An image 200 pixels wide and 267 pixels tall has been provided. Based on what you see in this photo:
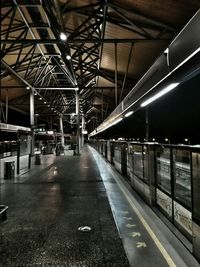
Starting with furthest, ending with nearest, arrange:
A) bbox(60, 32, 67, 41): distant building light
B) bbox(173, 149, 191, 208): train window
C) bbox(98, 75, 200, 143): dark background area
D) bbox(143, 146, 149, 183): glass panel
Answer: bbox(60, 32, 67, 41): distant building light
bbox(98, 75, 200, 143): dark background area
bbox(143, 146, 149, 183): glass panel
bbox(173, 149, 191, 208): train window

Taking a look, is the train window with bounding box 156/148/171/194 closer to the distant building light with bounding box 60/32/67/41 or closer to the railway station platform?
the railway station platform

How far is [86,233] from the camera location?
479 centimetres

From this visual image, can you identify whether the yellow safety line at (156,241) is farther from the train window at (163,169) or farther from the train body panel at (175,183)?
the train window at (163,169)

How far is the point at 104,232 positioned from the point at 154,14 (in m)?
9.02

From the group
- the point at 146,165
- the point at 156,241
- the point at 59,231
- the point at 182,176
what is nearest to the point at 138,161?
the point at 146,165

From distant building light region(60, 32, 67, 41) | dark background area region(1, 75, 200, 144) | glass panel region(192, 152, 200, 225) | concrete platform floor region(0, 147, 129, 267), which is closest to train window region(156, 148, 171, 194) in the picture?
concrete platform floor region(0, 147, 129, 267)

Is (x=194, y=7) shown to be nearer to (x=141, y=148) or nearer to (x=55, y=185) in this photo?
(x=141, y=148)

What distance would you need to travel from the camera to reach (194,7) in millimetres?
9047

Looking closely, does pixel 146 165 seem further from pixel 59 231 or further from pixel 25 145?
pixel 25 145

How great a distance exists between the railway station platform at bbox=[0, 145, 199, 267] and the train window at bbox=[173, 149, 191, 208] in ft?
2.20

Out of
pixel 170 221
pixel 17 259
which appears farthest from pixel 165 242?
pixel 17 259

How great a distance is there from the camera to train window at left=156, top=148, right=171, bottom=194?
5.16 metres

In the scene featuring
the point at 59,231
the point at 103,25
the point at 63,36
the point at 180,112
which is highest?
the point at 103,25

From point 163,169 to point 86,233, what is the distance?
6.54 ft
